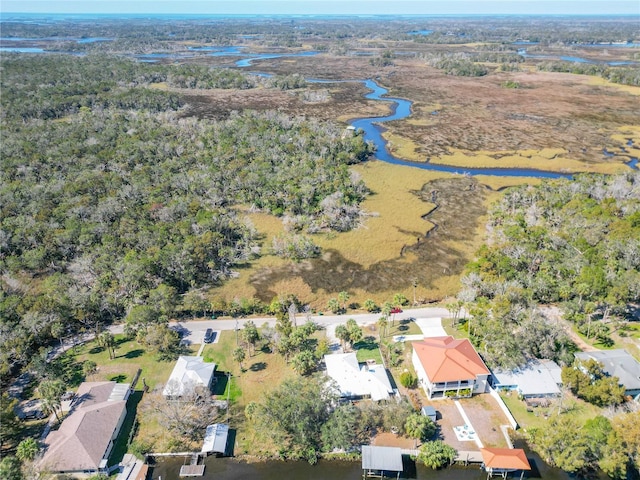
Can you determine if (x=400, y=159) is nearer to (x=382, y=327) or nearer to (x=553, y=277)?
(x=553, y=277)

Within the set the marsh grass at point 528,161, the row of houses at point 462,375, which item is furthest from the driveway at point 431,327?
the marsh grass at point 528,161

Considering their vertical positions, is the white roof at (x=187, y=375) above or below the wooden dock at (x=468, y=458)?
above

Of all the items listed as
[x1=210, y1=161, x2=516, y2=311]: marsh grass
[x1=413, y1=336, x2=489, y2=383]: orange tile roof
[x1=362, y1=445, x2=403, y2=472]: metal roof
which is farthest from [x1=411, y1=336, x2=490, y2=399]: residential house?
[x1=210, y1=161, x2=516, y2=311]: marsh grass

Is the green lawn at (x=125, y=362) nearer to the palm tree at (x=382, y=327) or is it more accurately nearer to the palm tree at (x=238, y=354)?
the palm tree at (x=238, y=354)

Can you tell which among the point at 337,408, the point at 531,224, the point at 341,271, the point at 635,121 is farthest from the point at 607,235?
the point at 635,121

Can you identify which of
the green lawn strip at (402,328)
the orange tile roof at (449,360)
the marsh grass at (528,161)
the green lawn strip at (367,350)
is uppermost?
the marsh grass at (528,161)

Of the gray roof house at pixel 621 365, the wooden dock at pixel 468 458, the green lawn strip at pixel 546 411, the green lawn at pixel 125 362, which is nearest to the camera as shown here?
the wooden dock at pixel 468 458
